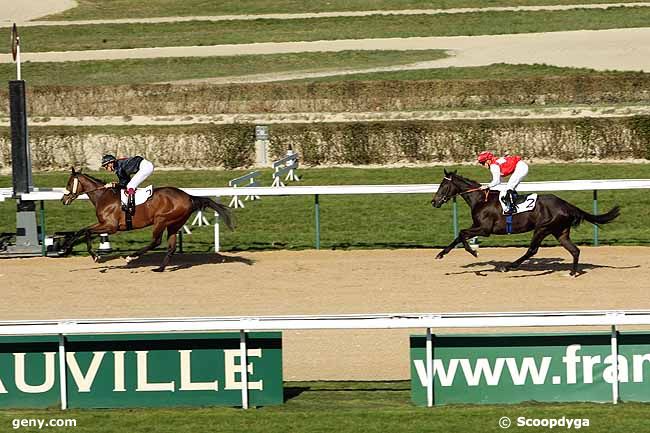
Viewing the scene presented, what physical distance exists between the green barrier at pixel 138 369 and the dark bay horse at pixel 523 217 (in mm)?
5835

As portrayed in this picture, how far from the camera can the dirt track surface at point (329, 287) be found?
14047 millimetres

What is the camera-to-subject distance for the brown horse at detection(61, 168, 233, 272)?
643 inches

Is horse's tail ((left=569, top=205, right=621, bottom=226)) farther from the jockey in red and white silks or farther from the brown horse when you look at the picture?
the brown horse

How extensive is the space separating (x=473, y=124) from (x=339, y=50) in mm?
12841

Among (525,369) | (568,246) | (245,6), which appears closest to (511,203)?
(568,246)

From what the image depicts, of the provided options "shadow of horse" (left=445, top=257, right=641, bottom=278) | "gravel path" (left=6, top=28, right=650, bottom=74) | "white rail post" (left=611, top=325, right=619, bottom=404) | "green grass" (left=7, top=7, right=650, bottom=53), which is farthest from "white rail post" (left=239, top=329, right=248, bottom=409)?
"green grass" (left=7, top=7, right=650, bottom=53)

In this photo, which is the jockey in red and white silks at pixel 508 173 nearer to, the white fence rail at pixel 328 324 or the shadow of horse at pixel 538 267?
the shadow of horse at pixel 538 267

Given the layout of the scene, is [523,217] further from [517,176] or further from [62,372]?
[62,372]

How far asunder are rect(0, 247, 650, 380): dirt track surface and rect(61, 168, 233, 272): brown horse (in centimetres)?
44

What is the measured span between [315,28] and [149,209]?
2652cm

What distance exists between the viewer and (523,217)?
15.7 m

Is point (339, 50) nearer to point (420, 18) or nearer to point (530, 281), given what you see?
point (420, 18)

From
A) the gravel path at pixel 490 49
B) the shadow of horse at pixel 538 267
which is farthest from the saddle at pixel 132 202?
the gravel path at pixel 490 49

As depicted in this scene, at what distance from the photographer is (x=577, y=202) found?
21.1 metres
